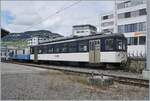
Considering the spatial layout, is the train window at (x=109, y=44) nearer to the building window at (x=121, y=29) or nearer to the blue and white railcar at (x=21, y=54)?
the blue and white railcar at (x=21, y=54)

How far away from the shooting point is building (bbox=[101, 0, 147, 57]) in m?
58.6

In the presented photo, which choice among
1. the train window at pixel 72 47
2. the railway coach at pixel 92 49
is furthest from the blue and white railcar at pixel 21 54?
the train window at pixel 72 47

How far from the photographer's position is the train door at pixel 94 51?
80.1 ft

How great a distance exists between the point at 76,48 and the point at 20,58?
67.3 feet

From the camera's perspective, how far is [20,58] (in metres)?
45.9

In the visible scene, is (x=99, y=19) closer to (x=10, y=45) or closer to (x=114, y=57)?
(x=10, y=45)

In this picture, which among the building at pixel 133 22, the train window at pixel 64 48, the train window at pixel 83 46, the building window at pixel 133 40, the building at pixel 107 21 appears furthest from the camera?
the building at pixel 107 21

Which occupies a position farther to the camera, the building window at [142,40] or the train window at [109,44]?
the building window at [142,40]

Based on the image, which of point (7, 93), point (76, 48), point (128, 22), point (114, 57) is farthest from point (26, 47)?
point (7, 93)

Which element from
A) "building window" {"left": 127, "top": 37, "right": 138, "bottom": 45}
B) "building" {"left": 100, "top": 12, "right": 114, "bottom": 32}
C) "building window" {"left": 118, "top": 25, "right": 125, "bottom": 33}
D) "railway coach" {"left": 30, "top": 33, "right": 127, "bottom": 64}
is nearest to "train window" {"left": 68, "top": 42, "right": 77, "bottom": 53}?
"railway coach" {"left": 30, "top": 33, "right": 127, "bottom": 64}

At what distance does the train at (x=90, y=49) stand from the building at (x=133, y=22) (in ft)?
93.0

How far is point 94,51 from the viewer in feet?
81.5

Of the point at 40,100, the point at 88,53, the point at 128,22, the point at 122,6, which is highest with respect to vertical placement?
the point at 122,6

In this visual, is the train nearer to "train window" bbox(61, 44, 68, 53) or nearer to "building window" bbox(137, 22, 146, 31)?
"train window" bbox(61, 44, 68, 53)
